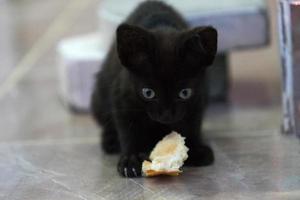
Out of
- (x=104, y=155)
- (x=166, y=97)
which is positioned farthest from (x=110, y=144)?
(x=166, y=97)

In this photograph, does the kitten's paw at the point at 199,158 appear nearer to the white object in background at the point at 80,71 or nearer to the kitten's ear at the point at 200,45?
the kitten's ear at the point at 200,45

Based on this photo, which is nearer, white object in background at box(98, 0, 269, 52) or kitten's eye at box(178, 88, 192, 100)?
kitten's eye at box(178, 88, 192, 100)

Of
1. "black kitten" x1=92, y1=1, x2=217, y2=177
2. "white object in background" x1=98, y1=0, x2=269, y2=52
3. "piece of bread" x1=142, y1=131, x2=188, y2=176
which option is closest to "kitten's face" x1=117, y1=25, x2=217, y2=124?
"black kitten" x1=92, y1=1, x2=217, y2=177

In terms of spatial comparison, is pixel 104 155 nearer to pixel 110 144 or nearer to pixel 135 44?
pixel 110 144


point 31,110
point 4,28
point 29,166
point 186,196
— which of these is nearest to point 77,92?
point 31,110

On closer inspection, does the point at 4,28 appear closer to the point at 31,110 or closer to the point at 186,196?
the point at 31,110

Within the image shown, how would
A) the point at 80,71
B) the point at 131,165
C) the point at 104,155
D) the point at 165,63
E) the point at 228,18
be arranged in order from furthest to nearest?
the point at 80,71, the point at 228,18, the point at 104,155, the point at 131,165, the point at 165,63

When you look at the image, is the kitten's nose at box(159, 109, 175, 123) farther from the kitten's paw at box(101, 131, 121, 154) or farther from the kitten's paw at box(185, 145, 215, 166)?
the kitten's paw at box(101, 131, 121, 154)
